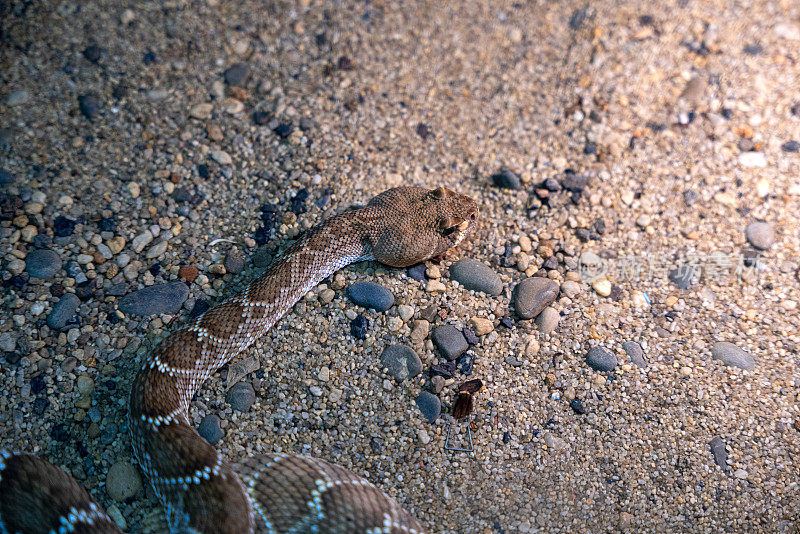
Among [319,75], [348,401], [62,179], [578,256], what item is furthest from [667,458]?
[62,179]

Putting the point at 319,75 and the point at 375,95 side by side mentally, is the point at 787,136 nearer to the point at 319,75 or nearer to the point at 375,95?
A: the point at 375,95

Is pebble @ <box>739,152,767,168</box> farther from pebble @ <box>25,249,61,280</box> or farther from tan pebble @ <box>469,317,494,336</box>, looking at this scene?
pebble @ <box>25,249,61,280</box>

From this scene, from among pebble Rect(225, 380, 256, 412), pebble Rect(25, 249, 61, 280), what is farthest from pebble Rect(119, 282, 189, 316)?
pebble Rect(225, 380, 256, 412)

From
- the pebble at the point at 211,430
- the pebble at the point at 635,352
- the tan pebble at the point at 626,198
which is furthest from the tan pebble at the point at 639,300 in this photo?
the pebble at the point at 211,430

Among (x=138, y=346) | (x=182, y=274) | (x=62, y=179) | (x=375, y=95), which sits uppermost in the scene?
(x=375, y=95)

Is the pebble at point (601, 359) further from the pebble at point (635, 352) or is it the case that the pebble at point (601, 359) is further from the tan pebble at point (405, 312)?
the tan pebble at point (405, 312)

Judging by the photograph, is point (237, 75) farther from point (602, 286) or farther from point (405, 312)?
point (602, 286)
